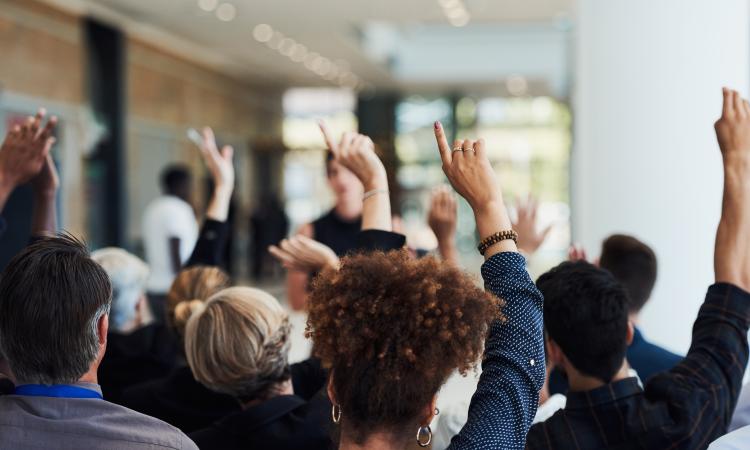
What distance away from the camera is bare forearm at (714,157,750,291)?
2.07 metres

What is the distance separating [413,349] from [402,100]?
23271mm

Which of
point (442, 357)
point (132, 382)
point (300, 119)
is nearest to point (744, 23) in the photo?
point (132, 382)

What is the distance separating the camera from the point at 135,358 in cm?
307

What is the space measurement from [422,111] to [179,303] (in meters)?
22.3

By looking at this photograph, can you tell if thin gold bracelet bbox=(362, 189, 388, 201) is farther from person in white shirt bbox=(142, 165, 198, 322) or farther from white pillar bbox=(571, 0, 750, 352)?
person in white shirt bbox=(142, 165, 198, 322)

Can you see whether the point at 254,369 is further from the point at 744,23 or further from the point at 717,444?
the point at 744,23

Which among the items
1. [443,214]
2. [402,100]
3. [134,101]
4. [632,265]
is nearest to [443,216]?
[443,214]

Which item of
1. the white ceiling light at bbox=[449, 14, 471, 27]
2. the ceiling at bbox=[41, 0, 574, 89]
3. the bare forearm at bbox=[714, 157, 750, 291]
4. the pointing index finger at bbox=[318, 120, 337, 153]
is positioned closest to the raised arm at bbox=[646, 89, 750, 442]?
the bare forearm at bbox=[714, 157, 750, 291]

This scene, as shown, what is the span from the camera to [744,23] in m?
4.58

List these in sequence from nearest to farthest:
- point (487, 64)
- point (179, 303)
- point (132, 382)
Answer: point (179, 303), point (132, 382), point (487, 64)

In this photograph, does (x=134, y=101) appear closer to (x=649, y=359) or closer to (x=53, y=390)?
(x=649, y=359)

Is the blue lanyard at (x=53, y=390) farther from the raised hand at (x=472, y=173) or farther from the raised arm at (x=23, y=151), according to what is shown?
the raised arm at (x=23, y=151)

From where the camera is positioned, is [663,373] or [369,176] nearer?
[663,373]

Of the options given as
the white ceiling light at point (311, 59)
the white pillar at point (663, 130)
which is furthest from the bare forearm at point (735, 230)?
the white ceiling light at point (311, 59)
